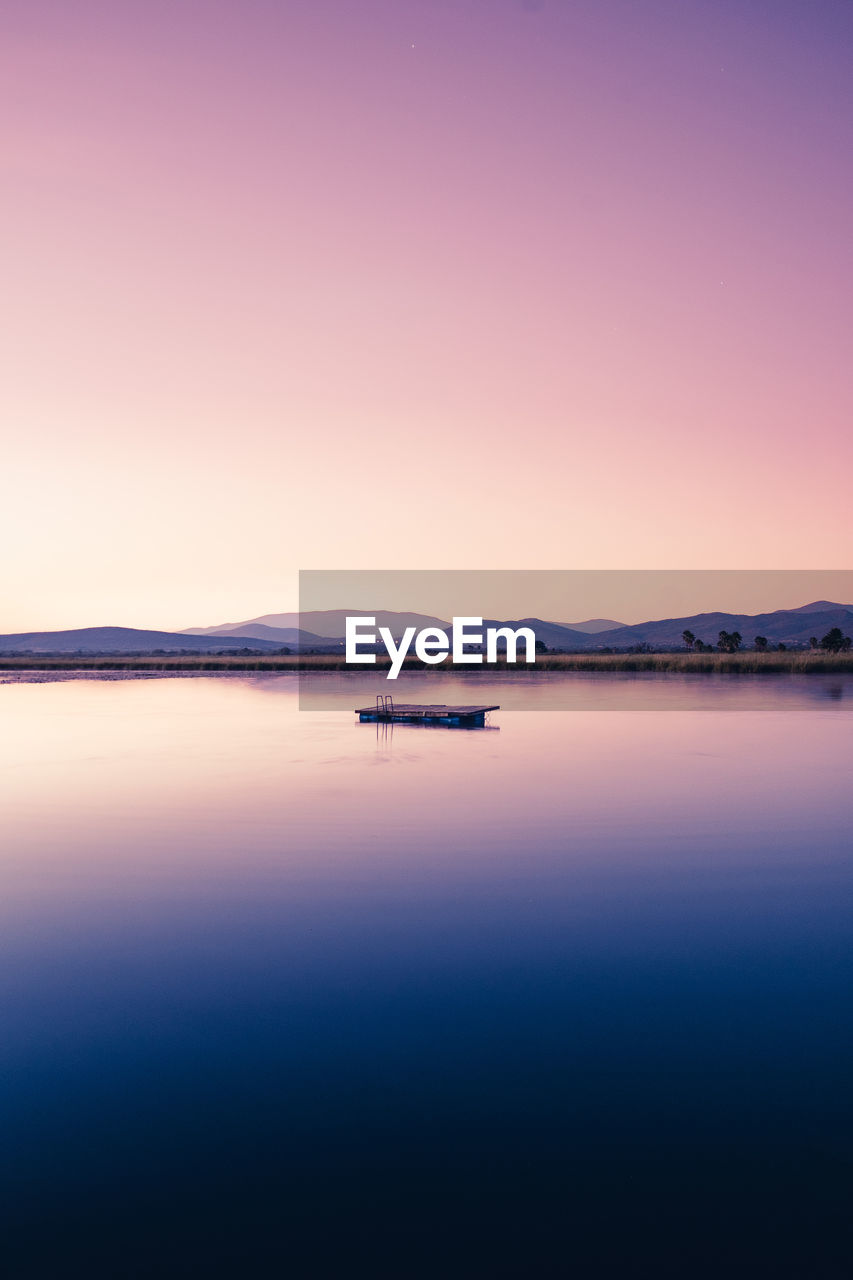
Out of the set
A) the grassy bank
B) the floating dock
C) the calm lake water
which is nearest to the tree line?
the grassy bank

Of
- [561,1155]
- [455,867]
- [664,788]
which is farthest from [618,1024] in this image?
[664,788]

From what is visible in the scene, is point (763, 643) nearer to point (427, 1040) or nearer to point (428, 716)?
point (428, 716)

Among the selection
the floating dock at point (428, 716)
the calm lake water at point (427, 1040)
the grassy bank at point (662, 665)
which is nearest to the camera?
the calm lake water at point (427, 1040)

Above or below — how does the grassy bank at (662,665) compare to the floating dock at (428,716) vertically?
above

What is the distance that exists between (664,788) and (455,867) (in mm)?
6647

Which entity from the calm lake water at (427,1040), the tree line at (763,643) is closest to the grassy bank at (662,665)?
the tree line at (763,643)

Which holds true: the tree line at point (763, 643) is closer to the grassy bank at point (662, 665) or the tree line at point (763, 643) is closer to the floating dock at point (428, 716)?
the grassy bank at point (662, 665)

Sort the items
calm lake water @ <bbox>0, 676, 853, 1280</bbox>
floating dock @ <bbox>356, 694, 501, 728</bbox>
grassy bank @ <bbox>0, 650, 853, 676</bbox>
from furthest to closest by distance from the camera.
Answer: grassy bank @ <bbox>0, 650, 853, 676</bbox>, floating dock @ <bbox>356, 694, 501, 728</bbox>, calm lake water @ <bbox>0, 676, 853, 1280</bbox>

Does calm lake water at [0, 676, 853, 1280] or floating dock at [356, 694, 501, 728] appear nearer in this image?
calm lake water at [0, 676, 853, 1280]

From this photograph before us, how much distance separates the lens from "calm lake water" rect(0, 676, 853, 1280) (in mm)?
3740

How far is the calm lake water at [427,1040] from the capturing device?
374 centimetres

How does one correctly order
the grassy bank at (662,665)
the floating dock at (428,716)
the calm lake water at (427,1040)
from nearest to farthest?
the calm lake water at (427,1040) < the floating dock at (428,716) < the grassy bank at (662,665)

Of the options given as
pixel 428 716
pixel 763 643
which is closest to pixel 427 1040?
pixel 428 716

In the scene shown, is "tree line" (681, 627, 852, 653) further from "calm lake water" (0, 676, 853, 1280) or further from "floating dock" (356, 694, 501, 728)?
"calm lake water" (0, 676, 853, 1280)
